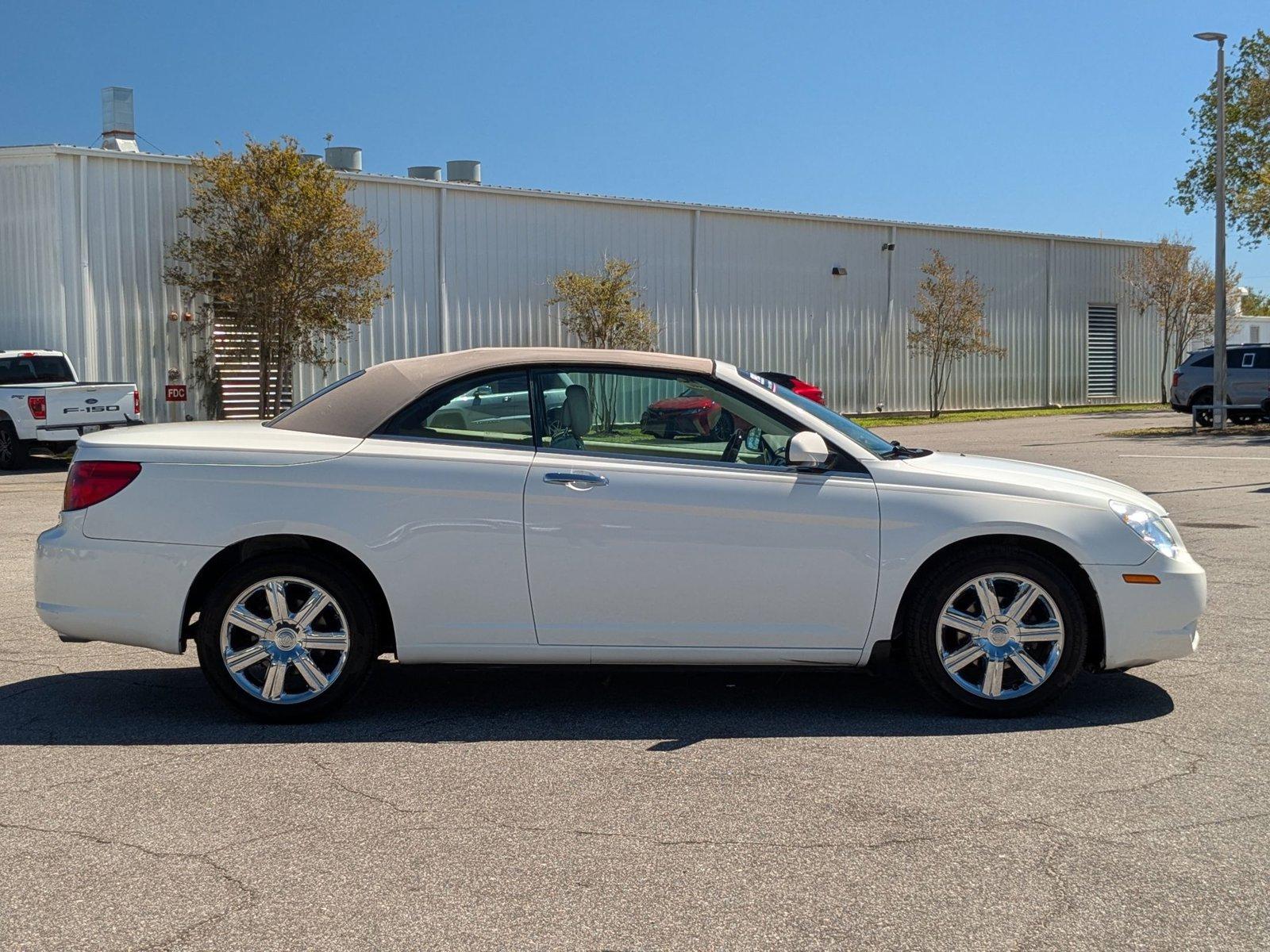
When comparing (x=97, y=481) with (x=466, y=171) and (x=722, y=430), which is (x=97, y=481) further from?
(x=466, y=171)

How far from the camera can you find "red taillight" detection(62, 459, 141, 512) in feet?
18.5

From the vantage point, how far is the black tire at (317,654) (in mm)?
5547

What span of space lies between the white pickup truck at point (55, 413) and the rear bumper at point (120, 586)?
15234mm

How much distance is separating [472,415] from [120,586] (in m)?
1.63

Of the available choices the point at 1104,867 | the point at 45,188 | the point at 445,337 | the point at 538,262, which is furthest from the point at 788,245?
the point at 1104,867

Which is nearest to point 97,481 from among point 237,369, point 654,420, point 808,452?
point 654,420

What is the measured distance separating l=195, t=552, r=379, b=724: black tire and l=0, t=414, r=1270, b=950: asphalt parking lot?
0.12 m

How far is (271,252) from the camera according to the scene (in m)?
26.2

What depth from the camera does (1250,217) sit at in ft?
111

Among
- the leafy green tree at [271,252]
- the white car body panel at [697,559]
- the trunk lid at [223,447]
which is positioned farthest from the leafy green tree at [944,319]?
the trunk lid at [223,447]

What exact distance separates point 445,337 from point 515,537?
26372mm

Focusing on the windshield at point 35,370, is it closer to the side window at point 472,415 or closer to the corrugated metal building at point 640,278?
the corrugated metal building at point 640,278

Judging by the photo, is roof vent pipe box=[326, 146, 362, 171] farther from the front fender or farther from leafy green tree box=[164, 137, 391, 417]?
the front fender

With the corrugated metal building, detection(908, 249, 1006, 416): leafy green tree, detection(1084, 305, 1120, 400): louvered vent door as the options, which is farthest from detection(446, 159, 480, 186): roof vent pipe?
detection(1084, 305, 1120, 400): louvered vent door
